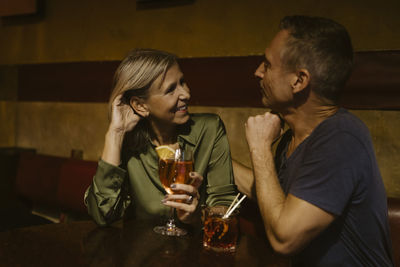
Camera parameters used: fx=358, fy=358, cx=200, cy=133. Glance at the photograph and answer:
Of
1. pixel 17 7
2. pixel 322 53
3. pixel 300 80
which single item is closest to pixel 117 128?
pixel 300 80

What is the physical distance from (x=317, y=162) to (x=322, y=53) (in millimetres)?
411

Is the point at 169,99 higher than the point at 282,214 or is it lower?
higher

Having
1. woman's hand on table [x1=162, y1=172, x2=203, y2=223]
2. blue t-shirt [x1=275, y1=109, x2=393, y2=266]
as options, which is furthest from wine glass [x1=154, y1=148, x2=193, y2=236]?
blue t-shirt [x1=275, y1=109, x2=393, y2=266]

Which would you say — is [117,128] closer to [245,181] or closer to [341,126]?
[245,181]

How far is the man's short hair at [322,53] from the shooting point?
133cm

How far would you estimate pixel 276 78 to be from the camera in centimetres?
146

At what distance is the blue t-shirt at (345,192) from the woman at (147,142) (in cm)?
50

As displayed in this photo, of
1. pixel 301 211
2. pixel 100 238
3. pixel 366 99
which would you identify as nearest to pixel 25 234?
pixel 100 238

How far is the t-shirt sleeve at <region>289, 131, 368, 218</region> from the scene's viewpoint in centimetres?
118

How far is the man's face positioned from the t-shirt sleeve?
284 mm

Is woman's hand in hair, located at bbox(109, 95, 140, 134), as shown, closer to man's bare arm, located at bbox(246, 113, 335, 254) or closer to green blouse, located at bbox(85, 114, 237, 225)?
green blouse, located at bbox(85, 114, 237, 225)

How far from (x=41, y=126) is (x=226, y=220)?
2.77 meters

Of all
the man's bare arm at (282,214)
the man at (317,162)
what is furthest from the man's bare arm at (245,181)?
the man's bare arm at (282,214)

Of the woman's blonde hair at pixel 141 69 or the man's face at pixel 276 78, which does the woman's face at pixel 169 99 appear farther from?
the man's face at pixel 276 78
